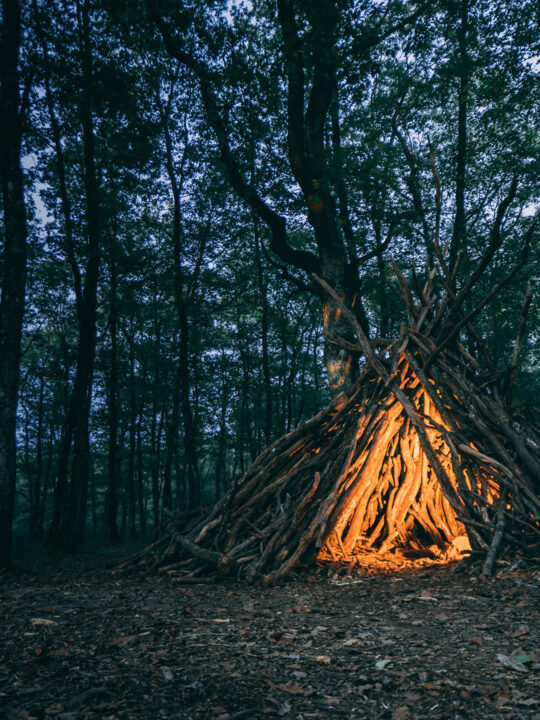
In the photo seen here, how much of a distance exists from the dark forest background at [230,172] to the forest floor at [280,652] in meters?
3.23

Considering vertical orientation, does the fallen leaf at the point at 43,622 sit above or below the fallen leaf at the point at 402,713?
above

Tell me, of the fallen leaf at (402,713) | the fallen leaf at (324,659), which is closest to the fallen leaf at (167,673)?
the fallen leaf at (324,659)

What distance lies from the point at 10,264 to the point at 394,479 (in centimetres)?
704

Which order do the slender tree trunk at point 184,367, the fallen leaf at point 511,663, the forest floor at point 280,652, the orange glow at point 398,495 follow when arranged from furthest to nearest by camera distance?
the slender tree trunk at point 184,367 → the orange glow at point 398,495 → the fallen leaf at point 511,663 → the forest floor at point 280,652

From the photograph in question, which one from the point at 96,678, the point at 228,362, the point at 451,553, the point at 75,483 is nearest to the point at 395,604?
the point at 451,553

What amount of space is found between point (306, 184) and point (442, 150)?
27.0 ft

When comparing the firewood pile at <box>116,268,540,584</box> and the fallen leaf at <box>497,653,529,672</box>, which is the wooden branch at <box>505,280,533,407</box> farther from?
the fallen leaf at <box>497,653,529,672</box>

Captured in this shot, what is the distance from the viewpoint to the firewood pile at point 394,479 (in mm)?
5113

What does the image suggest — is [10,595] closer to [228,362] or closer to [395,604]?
[395,604]

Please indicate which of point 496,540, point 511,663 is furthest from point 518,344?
point 511,663

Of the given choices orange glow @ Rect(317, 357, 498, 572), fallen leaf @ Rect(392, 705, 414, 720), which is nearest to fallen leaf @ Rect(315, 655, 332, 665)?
fallen leaf @ Rect(392, 705, 414, 720)

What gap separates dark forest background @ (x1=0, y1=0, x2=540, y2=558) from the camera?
7.80 metres

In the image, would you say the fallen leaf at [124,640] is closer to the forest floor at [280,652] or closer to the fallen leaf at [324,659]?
the forest floor at [280,652]

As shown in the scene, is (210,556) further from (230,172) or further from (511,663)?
(230,172)
